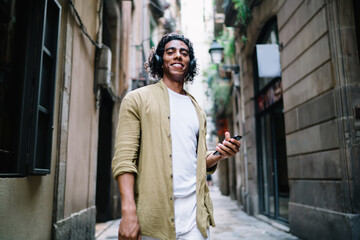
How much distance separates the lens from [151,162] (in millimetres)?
1837

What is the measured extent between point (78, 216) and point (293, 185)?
4477 millimetres

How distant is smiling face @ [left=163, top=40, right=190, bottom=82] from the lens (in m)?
2.18

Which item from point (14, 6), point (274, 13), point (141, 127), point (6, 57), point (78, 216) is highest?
point (274, 13)

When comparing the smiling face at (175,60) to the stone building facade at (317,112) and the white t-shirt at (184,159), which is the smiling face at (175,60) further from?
the stone building facade at (317,112)

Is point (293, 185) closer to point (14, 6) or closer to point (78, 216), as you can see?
point (78, 216)

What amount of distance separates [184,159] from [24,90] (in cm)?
214

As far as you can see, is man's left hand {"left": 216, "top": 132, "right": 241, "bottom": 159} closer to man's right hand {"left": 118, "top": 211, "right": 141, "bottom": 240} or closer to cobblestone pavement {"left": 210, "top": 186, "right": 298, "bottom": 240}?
man's right hand {"left": 118, "top": 211, "right": 141, "bottom": 240}

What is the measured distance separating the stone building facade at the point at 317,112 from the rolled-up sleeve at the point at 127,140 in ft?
13.5

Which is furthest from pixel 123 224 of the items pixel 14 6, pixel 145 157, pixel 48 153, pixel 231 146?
pixel 14 6

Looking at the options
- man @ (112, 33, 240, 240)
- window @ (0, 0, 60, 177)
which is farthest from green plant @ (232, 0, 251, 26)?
man @ (112, 33, 240, 240)

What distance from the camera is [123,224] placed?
1.66 m

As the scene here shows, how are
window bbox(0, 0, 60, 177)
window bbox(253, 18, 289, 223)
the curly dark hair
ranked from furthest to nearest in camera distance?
window bbox(253, 18, 289, 223)
window bbox(0, 0, 60, 177)
the curly dark hair

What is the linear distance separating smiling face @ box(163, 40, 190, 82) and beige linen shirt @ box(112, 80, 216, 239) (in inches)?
8.4

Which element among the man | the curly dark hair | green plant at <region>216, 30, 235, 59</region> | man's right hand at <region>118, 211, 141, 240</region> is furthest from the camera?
green plant at <region>216, 30, 235, 59</region>
